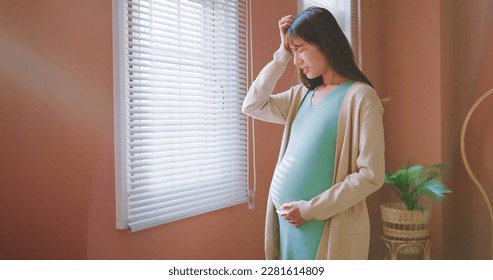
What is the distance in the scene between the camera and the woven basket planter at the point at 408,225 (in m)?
1.89

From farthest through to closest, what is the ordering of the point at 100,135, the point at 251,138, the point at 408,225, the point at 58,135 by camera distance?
the point at 408,225
the point at 251,138
the point at 100,135
the point at 58,135

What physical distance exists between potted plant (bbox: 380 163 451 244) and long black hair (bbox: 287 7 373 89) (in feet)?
3.89

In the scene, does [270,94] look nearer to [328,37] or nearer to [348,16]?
[328,37]

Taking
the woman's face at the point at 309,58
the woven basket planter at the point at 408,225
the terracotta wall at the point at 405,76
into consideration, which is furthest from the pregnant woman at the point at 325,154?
the terracotta wall at the point at 405,76

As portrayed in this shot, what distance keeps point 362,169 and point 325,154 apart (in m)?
0.10

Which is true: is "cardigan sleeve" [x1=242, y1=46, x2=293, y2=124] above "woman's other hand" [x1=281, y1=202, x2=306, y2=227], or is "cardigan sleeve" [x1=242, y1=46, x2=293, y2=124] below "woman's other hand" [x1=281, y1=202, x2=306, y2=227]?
above

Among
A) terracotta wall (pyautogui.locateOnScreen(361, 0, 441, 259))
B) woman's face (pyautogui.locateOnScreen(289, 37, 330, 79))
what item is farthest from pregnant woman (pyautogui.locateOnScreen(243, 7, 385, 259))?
terracotta wall (pyautogui.locateOnScreen(361, 0, 441, 259))

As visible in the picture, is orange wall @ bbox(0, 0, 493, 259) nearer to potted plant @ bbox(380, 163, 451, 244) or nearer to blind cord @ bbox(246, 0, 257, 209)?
blind cord @ bbox(246, 0, 257, 209)

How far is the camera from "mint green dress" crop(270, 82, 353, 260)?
3.02 ft

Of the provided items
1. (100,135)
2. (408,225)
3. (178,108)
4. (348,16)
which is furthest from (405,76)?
(100,135)

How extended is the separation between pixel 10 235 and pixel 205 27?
3.20 feet

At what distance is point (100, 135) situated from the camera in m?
1.13

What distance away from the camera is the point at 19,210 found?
961mm
